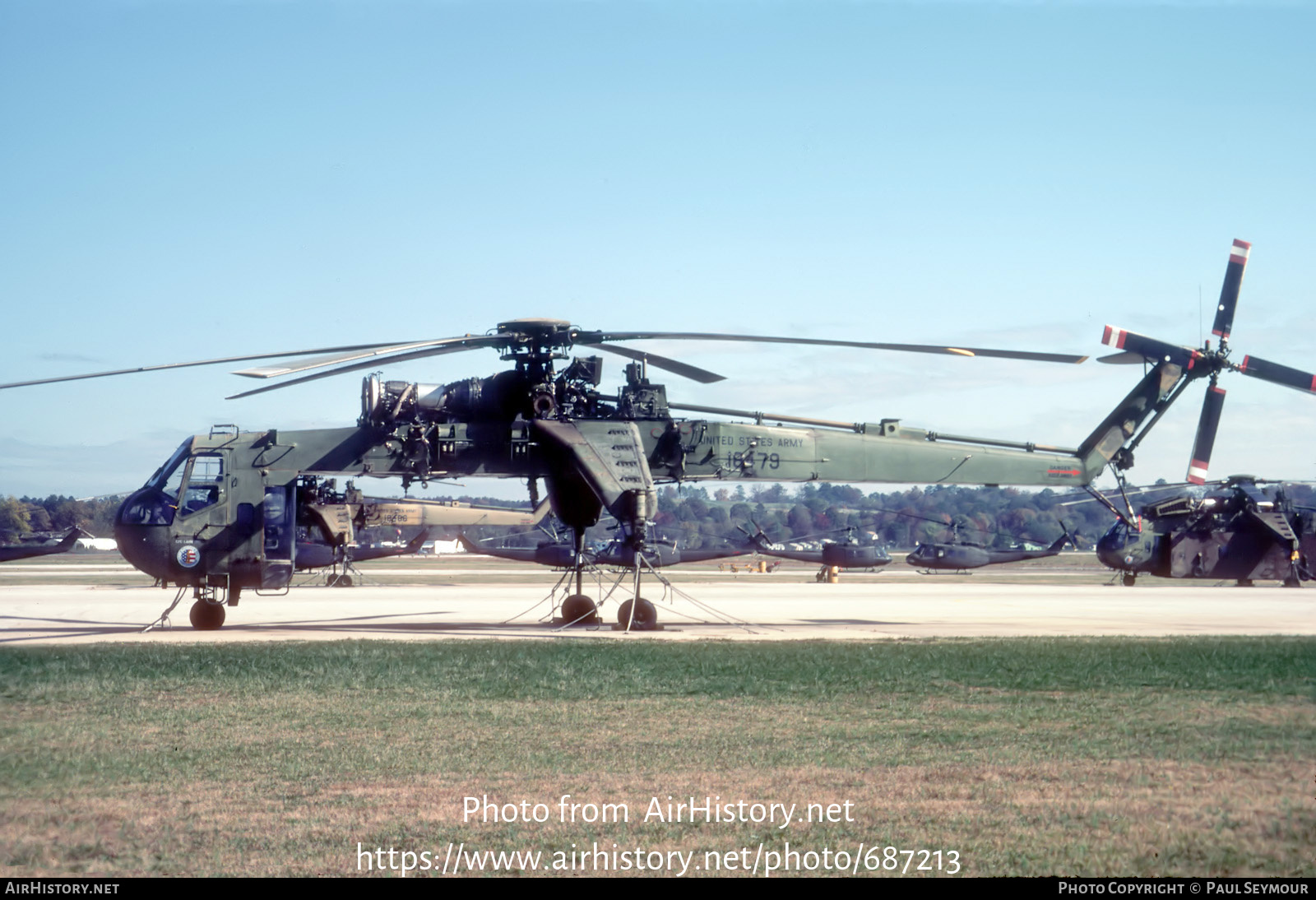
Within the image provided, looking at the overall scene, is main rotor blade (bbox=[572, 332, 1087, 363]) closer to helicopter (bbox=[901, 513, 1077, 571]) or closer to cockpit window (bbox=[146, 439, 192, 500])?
cockpit window (bbox=[146, 439, 192, 500])

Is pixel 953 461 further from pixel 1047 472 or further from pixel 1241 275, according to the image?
pixel 1241 275

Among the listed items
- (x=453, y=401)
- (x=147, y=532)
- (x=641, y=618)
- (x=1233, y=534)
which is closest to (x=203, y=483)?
(x=147, y=532)

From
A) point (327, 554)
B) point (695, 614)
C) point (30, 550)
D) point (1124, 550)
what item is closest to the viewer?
point (695, 614)

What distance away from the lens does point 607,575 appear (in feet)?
156

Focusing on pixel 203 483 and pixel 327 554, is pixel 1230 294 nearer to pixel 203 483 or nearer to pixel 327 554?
pixel 203 483

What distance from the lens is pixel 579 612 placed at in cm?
2414

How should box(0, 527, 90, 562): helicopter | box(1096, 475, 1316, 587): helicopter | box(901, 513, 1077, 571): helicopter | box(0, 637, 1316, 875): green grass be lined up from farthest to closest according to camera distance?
box(901, 513, 1077, 571): helicopter, box(0, 527, 90, 562): helicopter, box(1096, 475, 1316, 587): helicopter, box(0, 637, 1316, 875): green grass

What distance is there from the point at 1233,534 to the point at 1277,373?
646 inches

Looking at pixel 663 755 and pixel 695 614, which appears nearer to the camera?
pixel 663 755

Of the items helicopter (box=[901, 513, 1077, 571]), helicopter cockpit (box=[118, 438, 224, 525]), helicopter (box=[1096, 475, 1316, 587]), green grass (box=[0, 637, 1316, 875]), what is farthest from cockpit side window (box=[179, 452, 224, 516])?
helicopter (box=[901, 513, 1077, 571])

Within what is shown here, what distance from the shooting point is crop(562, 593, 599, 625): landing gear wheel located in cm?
2397

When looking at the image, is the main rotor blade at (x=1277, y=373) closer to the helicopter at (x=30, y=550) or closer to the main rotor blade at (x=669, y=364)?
the main rotor blade at (x=669, y=364)

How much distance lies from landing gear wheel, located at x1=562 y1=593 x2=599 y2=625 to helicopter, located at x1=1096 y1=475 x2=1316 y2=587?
22.8 metres

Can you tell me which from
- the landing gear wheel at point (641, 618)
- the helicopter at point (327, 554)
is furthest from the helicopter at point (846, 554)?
the landing gear wheel at point (641, 618)
